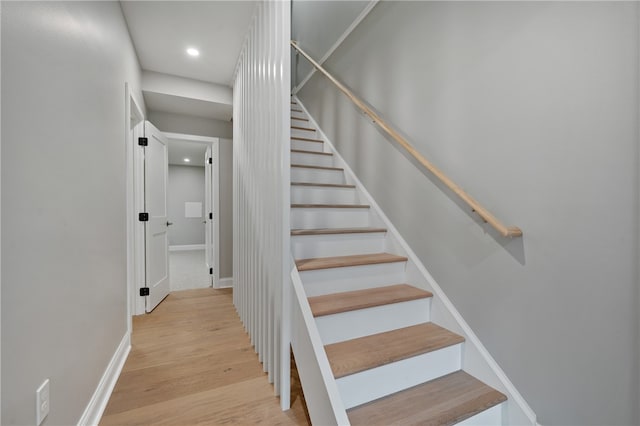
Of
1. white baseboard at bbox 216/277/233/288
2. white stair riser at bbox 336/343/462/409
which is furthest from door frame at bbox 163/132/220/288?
white stair riser at bbox 336/343/462/409

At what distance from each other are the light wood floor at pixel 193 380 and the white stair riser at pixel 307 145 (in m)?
2.02

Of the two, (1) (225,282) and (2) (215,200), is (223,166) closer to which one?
(2) (215,200)

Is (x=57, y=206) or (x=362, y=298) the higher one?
(x=57, y=206)

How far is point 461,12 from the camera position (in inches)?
64.1

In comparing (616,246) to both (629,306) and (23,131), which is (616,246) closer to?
(629,306)

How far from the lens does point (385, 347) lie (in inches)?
57.8

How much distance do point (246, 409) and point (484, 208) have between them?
176cm

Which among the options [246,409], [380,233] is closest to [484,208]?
[380,233]

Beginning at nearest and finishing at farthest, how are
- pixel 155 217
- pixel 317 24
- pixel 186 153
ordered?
pixel 155 217 < pixel 317 24 < pixel 186 153

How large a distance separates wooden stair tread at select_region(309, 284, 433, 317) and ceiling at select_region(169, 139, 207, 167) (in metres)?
4.42

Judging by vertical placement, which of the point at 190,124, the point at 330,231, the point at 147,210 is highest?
the point at 190,124

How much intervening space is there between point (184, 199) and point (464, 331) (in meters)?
8.04

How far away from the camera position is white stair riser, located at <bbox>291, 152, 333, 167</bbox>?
290 centimetres

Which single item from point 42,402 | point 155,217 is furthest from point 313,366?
point 155,217
